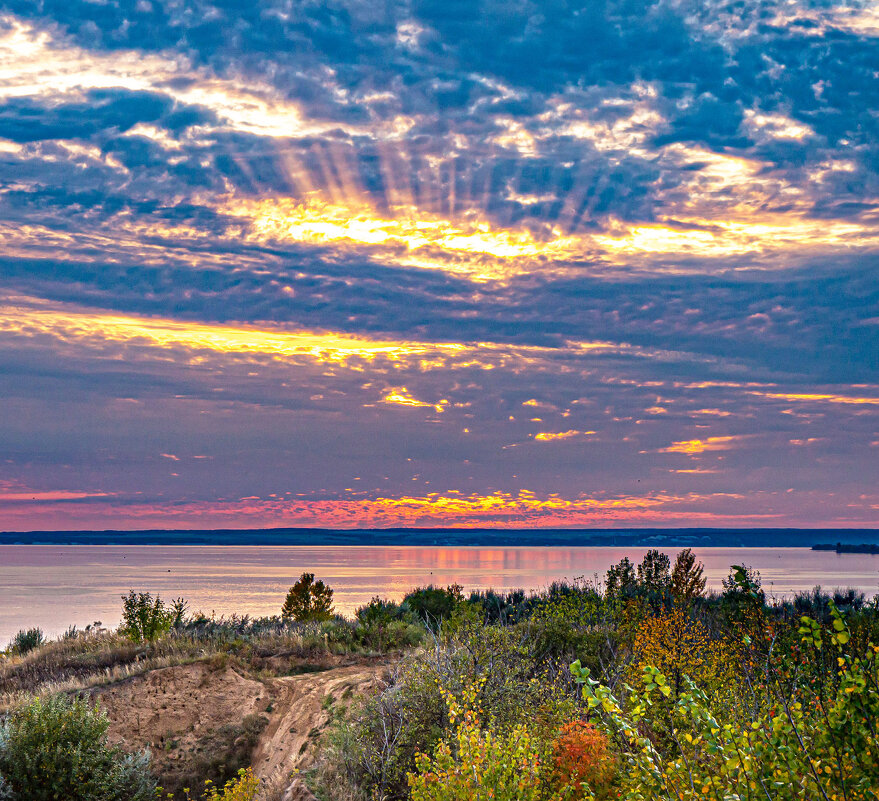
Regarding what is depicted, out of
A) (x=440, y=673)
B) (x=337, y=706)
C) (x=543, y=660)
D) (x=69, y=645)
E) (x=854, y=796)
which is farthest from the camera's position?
(x=69, y=645)

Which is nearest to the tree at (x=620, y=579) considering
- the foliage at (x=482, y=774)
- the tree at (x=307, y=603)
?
the tree at (x=307, y=603)

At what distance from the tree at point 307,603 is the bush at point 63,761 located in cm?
1581

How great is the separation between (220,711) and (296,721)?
247cm

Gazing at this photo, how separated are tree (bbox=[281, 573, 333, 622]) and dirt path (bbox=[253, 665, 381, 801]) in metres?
10.6

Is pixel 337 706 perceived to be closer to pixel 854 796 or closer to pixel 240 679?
pixel 240 679

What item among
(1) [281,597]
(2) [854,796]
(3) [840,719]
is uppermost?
(3) [840,719]

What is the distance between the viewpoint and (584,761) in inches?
439

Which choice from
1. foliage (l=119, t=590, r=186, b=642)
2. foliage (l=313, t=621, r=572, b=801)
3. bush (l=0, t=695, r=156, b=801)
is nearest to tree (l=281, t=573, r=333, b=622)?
foliage (l=119, t=590, r=186, b=642)

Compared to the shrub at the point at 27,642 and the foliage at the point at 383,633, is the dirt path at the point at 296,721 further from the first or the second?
the shrub at the point at 27,642

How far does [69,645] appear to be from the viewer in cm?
2559

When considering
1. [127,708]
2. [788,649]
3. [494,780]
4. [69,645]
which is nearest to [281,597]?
[69,645]

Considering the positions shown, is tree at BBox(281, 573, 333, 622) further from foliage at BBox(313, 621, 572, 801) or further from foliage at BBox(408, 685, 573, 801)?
foliage at BBox(408, 685, 573, 801)

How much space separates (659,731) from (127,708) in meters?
12.6

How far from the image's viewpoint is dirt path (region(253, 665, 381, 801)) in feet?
54.6
